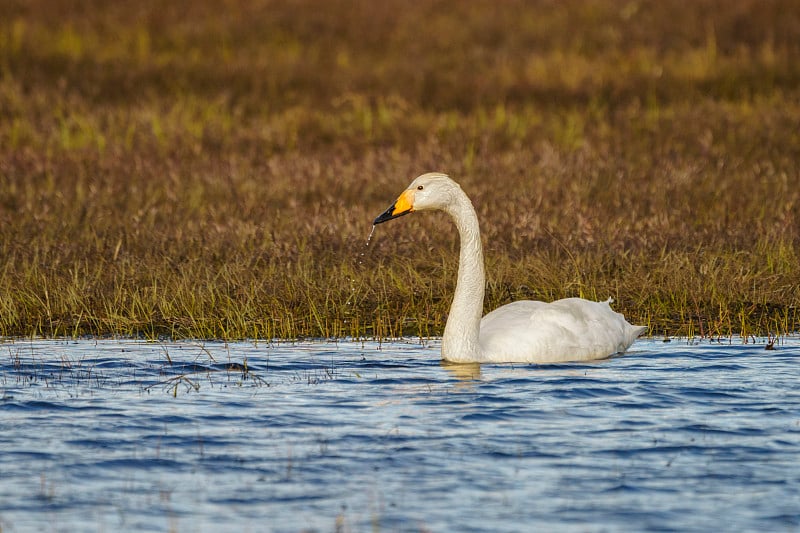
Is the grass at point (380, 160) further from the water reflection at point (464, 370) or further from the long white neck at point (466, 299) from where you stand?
the water reflection at point (464, 370)

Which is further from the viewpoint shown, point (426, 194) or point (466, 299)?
point (426, 194)

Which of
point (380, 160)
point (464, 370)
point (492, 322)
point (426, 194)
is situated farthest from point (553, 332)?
point (380, 160)

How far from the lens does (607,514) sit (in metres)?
6.10

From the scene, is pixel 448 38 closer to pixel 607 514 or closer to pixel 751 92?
pixel 751 92

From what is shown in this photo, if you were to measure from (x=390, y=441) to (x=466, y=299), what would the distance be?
264cm

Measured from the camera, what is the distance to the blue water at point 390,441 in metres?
6.16

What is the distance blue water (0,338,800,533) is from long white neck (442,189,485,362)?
6.9 inches

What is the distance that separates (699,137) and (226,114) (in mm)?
7194

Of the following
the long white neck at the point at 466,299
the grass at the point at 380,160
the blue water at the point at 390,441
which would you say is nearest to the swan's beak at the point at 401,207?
the long white neck at the point at 466,299

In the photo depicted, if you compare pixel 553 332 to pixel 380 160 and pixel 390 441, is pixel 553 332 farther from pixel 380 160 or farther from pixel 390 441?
pixel 380 160


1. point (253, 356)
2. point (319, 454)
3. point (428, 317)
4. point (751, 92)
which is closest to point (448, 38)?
point (751, 92)

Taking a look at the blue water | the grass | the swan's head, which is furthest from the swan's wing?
the grass

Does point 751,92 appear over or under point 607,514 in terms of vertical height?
over

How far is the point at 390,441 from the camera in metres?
7.46
